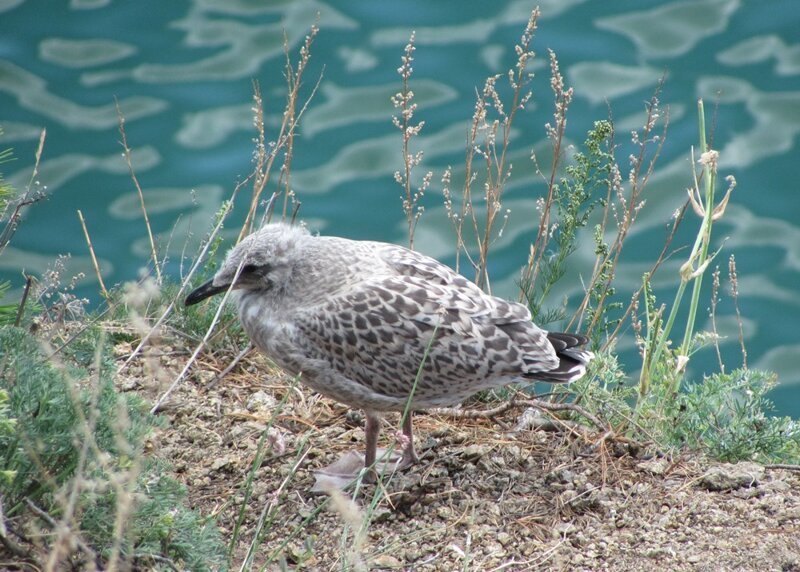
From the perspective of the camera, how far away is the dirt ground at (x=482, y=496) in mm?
4246

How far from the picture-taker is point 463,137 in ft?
32.0

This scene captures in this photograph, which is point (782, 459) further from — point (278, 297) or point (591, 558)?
point (278, 297)

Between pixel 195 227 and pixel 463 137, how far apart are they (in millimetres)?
2469

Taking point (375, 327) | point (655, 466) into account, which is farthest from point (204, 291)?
point (655, 466)

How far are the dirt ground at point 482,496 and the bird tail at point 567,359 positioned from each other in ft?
1.33

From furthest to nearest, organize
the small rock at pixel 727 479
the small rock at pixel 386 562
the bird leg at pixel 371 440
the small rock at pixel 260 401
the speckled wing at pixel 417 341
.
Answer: the small rock at pixel 260 401 < the bird leg at pixel 371 440 < the small rock at pixel 727 479 < the speckled wing at pixel 417 341 < the small rock at pixel 386 562

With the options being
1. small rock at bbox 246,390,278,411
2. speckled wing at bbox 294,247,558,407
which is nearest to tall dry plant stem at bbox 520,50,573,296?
speckled wing at bbox 294,247,558,407

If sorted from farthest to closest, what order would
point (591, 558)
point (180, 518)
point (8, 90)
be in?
point (8, 90) → point (591, 558) → point (180, 518)

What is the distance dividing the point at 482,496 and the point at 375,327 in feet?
2.83

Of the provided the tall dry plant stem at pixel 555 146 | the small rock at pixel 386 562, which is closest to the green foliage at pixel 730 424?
the tall dry plant stem at pixel 555 146

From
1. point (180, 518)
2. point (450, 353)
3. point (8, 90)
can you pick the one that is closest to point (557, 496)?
point (450, 353)

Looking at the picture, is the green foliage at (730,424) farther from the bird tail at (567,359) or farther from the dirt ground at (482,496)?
the bird tail at (567,359)

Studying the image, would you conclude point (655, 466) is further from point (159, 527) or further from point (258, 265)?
point (159, 527)

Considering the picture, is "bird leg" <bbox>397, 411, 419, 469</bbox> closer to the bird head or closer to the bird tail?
the bird tail
